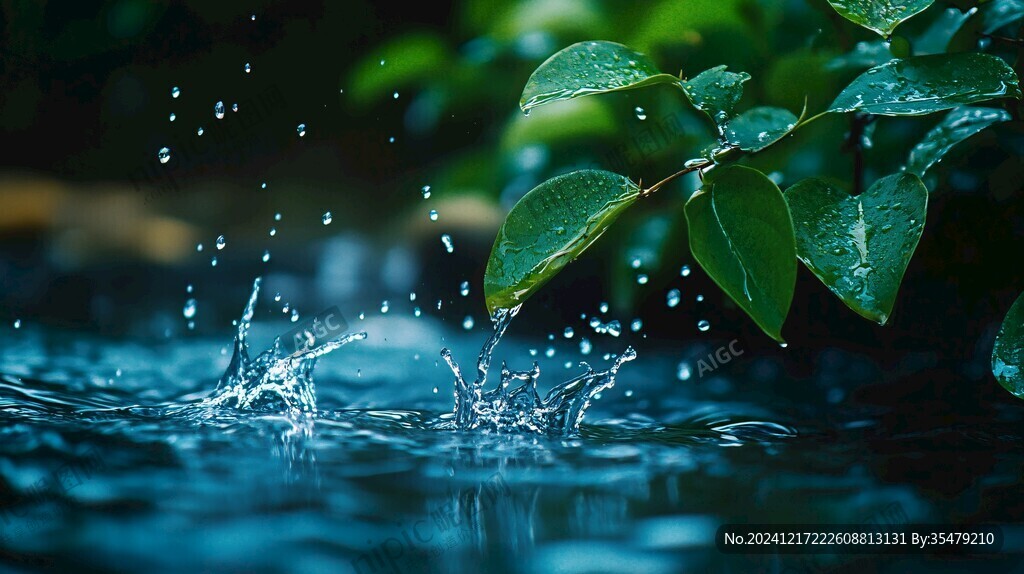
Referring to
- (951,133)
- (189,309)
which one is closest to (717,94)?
(951,133)

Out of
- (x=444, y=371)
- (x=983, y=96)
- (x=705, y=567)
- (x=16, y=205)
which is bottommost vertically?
(x=705, y=567)

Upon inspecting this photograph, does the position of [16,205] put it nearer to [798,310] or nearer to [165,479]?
[165,479]

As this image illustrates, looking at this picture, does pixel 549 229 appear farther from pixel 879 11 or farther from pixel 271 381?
pixel 271 381

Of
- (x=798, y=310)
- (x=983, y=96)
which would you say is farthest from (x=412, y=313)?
(x=983, y=96)

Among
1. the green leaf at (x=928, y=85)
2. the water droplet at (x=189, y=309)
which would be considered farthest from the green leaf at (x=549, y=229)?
the water droplet at (x=189, y=309)

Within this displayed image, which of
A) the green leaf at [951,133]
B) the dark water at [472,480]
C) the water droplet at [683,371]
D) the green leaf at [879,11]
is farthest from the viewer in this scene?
the water droplet at [683,371]

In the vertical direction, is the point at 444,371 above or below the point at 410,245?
below

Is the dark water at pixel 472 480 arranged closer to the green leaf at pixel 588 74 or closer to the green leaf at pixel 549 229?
the green leaf at pixel 549 229

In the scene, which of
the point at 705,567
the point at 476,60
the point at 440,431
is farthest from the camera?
the point at 476,60
